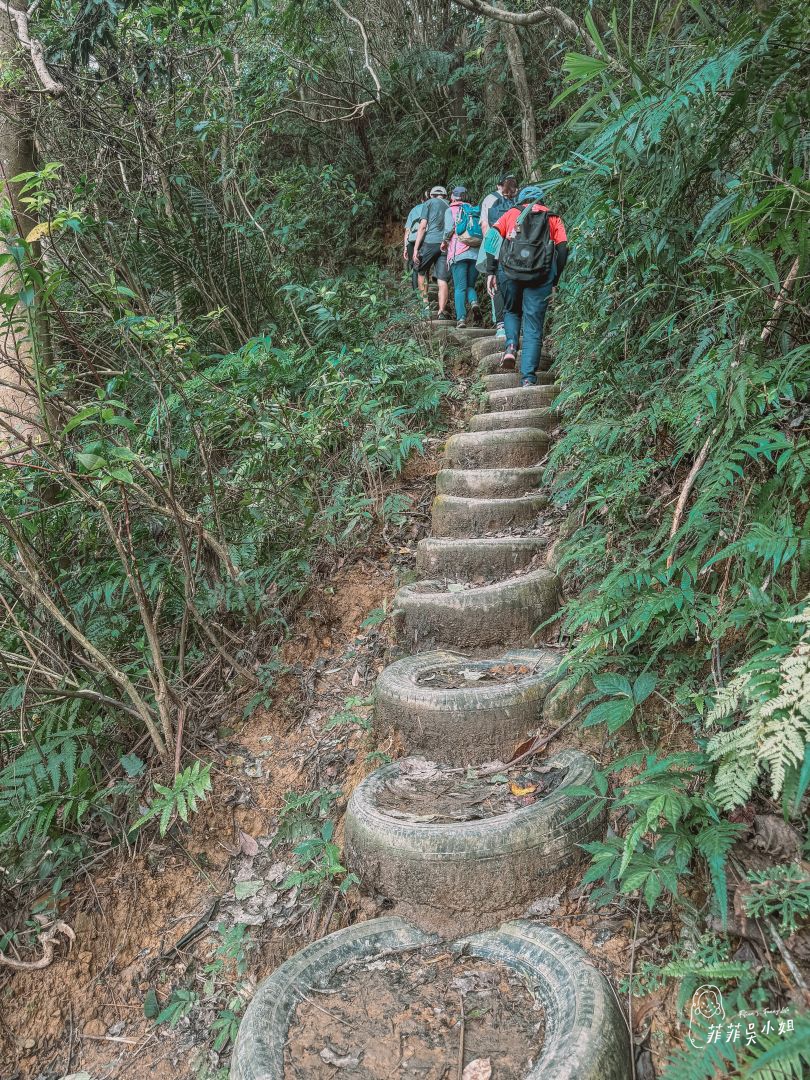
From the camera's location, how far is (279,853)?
3332mm

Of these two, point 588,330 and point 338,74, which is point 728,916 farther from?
point 338,74

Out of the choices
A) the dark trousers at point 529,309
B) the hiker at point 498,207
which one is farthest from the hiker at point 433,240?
the dark trousers at point 529,309

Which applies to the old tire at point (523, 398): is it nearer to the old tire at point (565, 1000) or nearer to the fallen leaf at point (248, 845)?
the fallen leaf at point (248, 845)

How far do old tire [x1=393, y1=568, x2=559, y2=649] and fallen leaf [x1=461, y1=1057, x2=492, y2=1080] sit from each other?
211 centimetres

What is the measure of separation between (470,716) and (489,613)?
0.81 metres

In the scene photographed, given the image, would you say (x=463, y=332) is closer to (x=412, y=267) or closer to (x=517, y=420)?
(x=412, y=267)

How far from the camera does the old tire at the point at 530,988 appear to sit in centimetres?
187

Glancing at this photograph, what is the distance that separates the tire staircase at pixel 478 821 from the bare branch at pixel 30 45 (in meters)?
3.79

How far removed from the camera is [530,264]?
6090 mm

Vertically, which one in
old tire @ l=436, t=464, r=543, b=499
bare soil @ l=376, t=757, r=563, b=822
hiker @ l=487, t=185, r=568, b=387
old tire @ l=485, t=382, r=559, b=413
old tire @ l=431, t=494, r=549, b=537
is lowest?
bare soil @ l=376, t=757, r=563, b=822

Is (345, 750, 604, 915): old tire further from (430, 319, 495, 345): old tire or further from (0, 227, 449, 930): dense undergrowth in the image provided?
(430, 319, 495, 345): old tire

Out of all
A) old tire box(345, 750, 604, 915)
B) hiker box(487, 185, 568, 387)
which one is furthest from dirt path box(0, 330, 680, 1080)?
hiker box(487, 185, 568, 387)

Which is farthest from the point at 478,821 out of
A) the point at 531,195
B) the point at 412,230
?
the point at 412,230

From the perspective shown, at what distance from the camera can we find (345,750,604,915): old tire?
2.51m
